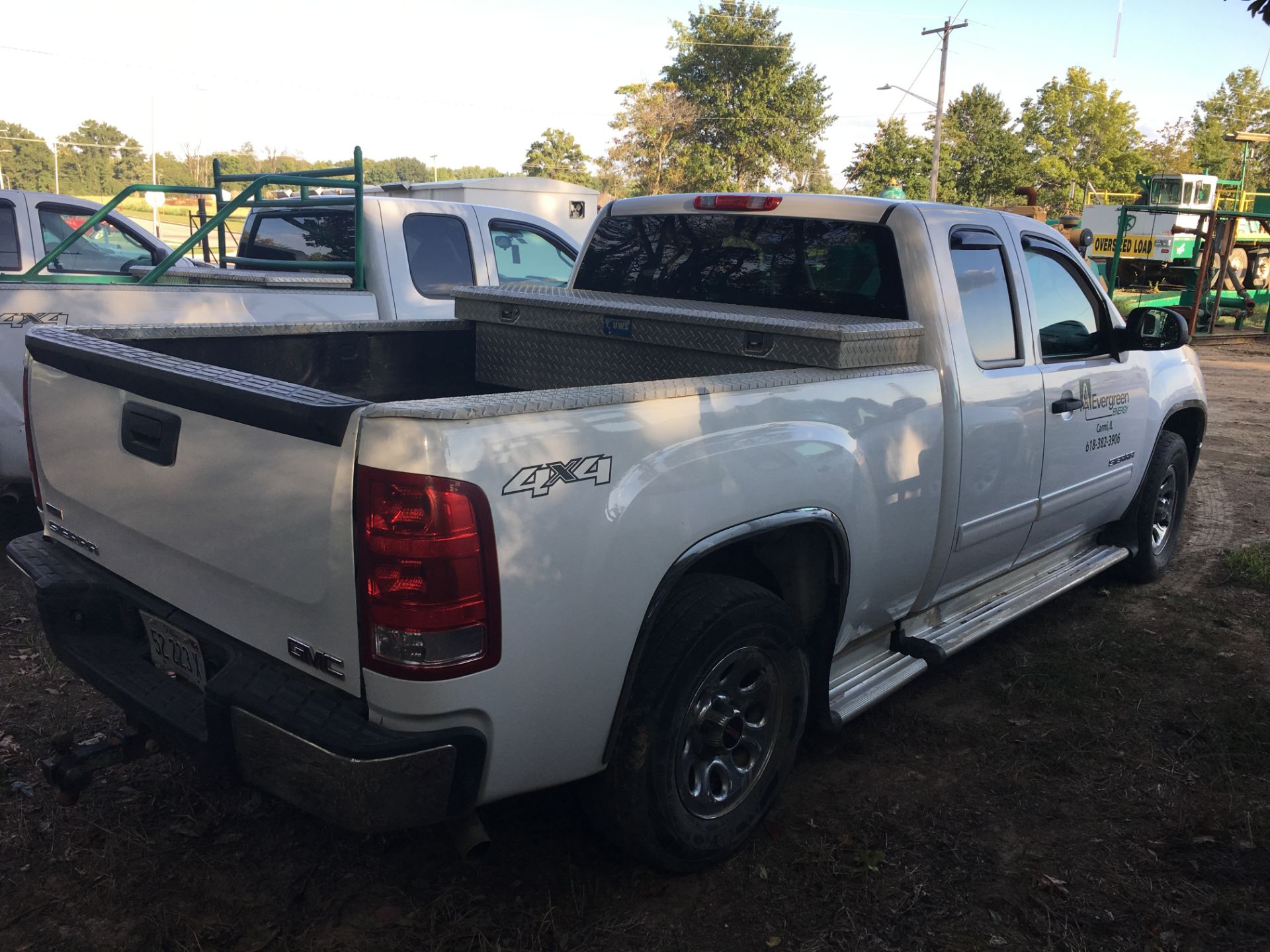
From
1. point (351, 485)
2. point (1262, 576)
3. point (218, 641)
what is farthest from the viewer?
point (1262, 576)

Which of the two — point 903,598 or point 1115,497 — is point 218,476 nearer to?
point 903,598

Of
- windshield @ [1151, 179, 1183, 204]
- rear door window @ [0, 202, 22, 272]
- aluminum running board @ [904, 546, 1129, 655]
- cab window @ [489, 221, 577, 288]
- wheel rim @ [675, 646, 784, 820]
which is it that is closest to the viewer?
wheel rim @ [675, 646, 784, 820]

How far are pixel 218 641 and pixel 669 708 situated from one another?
113 centimetres

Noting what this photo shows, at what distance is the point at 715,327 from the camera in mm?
3406

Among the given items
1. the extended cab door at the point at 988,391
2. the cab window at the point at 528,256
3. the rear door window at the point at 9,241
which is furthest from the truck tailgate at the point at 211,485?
the rear door window at the point at 9,241

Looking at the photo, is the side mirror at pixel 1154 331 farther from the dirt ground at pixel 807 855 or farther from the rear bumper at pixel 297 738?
the rear bumper at pixel 297 738

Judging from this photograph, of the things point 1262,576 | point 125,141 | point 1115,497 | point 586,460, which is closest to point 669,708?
point 586,460

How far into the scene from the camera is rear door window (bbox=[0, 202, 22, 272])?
803 cm

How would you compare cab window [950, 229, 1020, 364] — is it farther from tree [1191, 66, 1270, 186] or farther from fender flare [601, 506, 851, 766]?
tree [1191, 66, 1270, 186]

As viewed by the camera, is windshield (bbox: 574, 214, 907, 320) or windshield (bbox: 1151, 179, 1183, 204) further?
windshield (bbox: 1151, 179, 1183, 204)

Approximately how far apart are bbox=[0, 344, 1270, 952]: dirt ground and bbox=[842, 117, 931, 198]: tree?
46.4 meters

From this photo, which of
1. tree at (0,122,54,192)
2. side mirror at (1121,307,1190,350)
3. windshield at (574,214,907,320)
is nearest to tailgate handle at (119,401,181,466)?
windshield at (574,214,907,320)

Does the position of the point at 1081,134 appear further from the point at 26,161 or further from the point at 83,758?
the point at 26,161

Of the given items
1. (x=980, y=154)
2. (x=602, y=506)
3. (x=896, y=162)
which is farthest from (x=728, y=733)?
(x=980, y=154)
